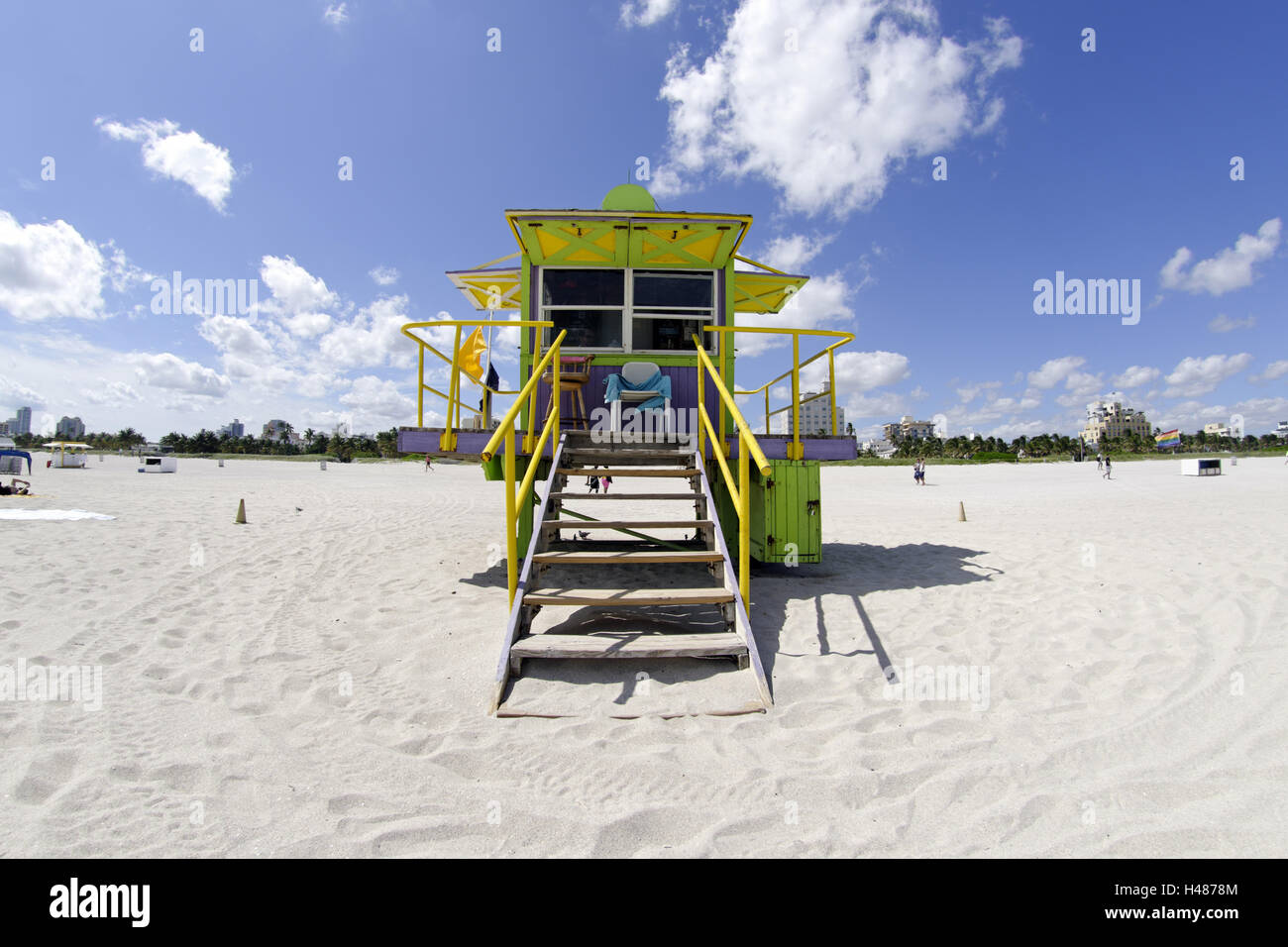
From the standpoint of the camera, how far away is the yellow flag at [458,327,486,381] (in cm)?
688

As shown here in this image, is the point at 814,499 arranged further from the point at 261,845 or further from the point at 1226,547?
the point at 1226,547

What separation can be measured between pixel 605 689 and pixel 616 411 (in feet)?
13.4

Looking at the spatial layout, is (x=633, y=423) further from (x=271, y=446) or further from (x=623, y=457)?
(x=271, y=446)

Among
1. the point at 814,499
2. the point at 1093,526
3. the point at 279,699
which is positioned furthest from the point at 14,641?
the point at 1093,526

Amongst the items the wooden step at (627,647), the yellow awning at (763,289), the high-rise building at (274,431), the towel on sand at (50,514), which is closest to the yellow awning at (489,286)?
the yellow awning at (763,289)

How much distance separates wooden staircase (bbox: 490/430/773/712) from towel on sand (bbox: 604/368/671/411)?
81 cm

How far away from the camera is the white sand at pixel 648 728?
2475mm

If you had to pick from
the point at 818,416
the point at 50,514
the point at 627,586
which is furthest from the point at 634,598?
the point at 50,514

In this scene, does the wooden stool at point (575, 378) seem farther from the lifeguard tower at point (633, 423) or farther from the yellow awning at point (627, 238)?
the yellow awning at point (627, 238)

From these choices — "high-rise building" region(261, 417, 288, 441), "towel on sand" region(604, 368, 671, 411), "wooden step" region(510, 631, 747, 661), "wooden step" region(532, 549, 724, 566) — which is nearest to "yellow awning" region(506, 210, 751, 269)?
"towel on sand" region(604, 368, 671, 411)

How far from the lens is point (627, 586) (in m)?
6.43

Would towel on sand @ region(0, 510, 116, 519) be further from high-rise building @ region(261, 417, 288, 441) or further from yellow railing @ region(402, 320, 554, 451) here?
high-rise building @ region(261, 417, 288, 441)
